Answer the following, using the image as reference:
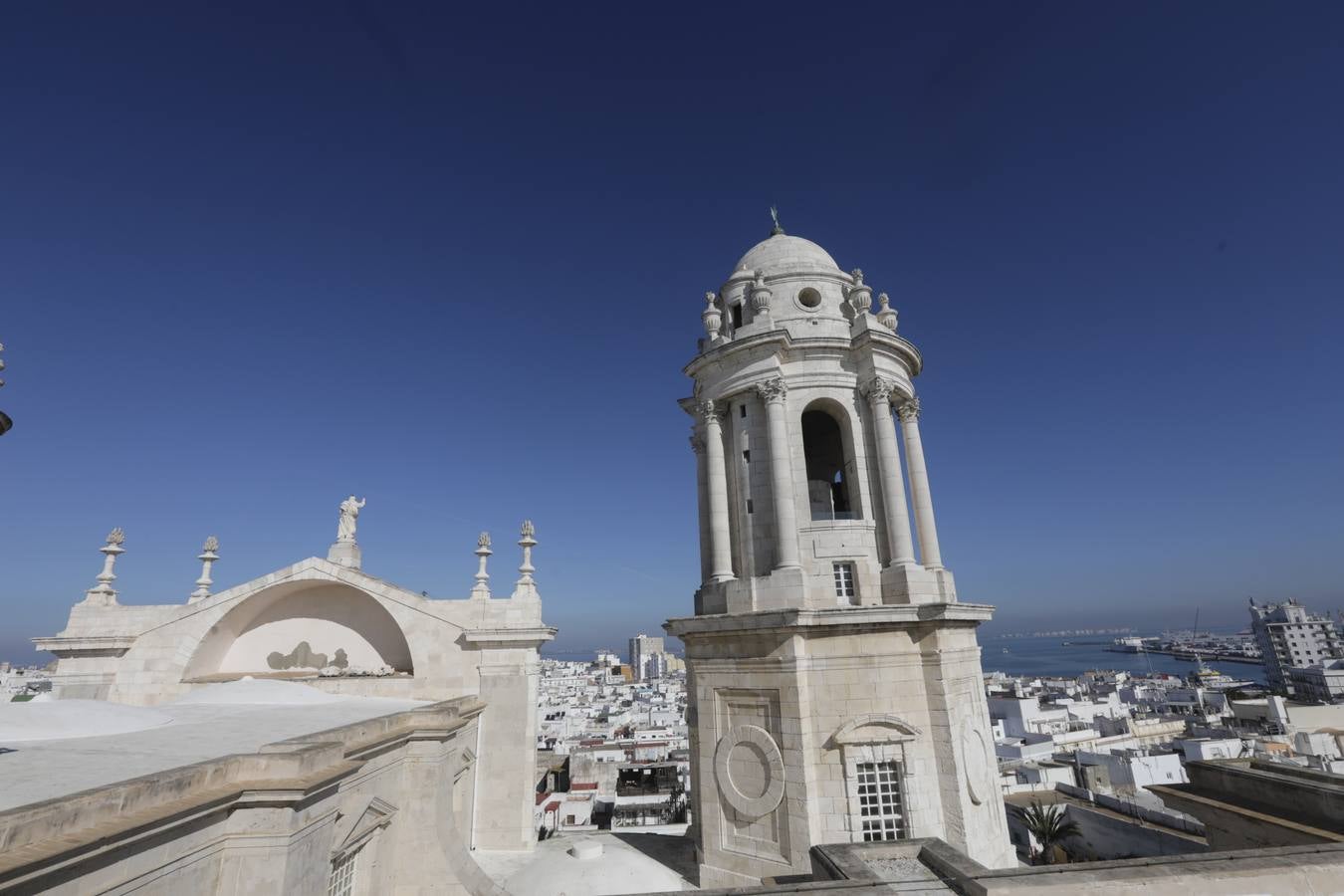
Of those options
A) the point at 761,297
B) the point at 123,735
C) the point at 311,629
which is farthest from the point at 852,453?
the point at 311,629

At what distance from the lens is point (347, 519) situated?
2184 cm

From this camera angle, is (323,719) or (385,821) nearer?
(385,821)

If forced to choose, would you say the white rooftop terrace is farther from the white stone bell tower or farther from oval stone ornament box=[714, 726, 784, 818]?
the white stone bell tower

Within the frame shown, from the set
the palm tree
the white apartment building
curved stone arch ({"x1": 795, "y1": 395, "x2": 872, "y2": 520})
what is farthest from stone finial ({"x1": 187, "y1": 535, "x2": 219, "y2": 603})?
the white apartment building

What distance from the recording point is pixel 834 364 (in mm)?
18281

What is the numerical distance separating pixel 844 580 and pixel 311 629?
692 inches

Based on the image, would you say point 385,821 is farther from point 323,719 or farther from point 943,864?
point 943,864

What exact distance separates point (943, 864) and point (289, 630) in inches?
823

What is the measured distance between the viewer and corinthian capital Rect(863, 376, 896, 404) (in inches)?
693

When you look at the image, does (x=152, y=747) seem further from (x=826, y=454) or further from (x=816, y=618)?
(x=826, y=454)

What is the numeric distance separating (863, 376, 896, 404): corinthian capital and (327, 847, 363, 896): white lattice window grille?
15.8 m

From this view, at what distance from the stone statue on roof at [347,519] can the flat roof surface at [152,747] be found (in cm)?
602

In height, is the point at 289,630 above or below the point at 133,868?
above

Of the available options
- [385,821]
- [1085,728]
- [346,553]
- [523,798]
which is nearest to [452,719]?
[385,821]
